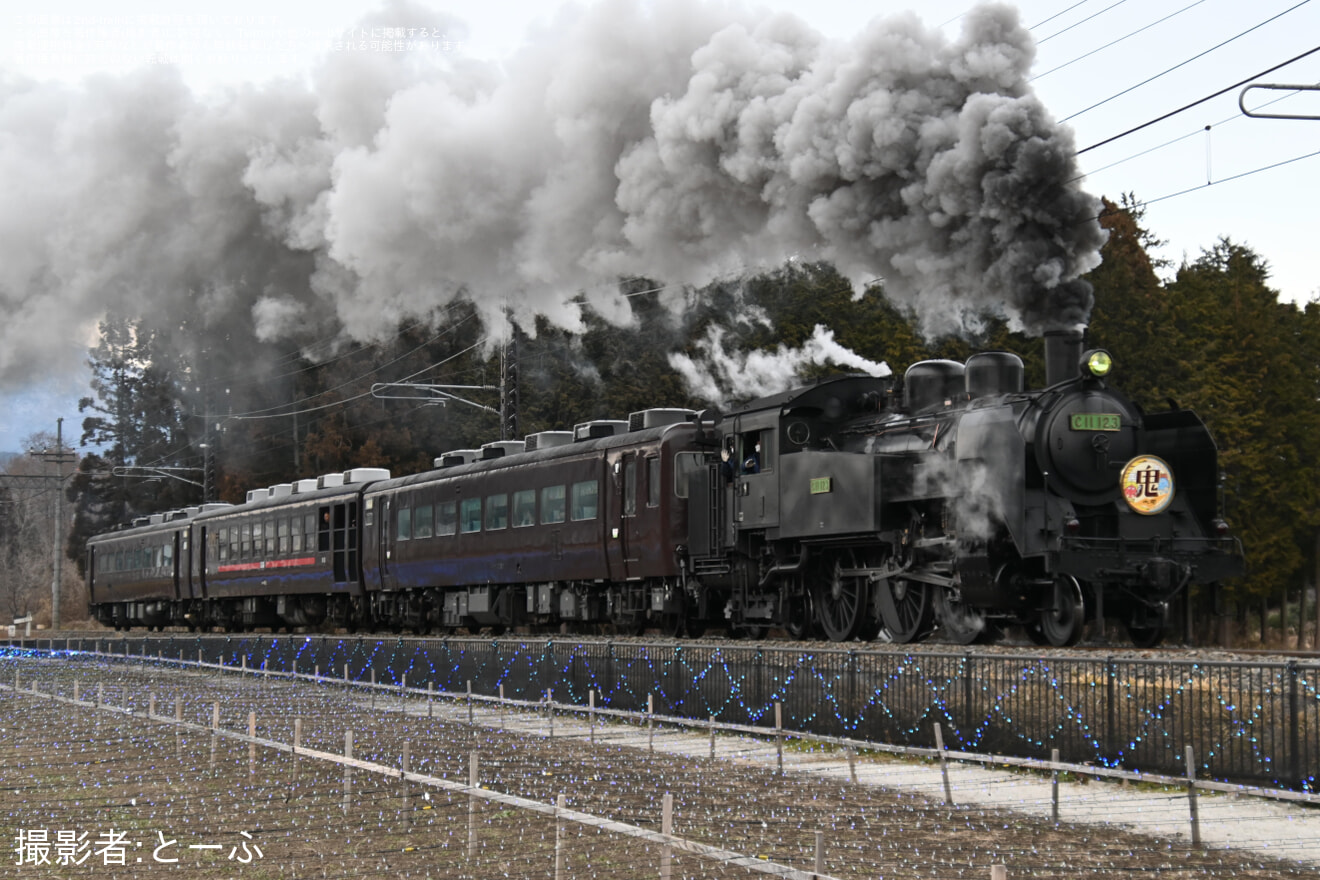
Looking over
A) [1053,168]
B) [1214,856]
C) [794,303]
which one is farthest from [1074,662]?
[794,303]

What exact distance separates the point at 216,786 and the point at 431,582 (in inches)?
694

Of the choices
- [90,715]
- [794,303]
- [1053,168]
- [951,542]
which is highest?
[794,303]

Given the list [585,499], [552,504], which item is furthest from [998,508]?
[552,504]

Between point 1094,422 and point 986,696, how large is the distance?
5.75 metres

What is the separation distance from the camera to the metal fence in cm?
1018

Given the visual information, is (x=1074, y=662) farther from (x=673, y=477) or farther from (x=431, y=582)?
(x=431, y=582)

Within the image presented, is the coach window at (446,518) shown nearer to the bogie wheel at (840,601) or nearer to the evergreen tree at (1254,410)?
the bogie wheel at (840,601)

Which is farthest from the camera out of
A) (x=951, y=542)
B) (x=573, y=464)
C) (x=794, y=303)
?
(x=794, y=303)

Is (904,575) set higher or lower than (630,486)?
lower

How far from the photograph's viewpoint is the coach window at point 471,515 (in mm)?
27672

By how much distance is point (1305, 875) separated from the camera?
26.7ft

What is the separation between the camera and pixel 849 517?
18156 mm

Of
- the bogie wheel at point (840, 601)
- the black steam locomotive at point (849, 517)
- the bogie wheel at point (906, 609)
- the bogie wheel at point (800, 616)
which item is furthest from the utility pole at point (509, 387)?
the bogie wheel at point (906, 609)

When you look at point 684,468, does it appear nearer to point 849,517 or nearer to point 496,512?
point 849,517
